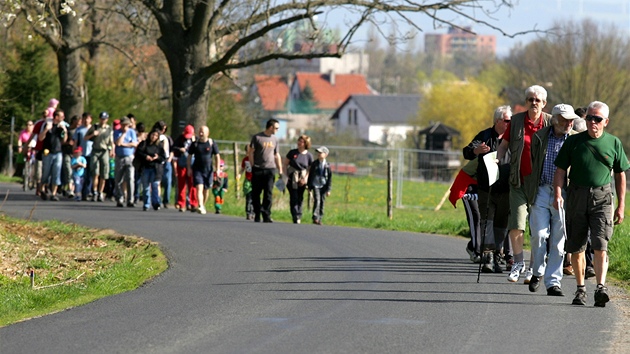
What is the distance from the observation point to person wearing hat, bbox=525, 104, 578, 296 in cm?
1201

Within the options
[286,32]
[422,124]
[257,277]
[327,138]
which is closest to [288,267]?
[257,277]

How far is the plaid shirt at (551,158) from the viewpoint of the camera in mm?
12211

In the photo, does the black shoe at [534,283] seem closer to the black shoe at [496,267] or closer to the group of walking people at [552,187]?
the group of walking people at [552,187]

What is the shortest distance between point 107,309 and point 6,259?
451cm

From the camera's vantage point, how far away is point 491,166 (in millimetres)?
13438

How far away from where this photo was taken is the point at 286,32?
2875cm

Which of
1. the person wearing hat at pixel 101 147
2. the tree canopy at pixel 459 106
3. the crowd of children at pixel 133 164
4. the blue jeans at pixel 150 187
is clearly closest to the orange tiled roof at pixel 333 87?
the tree canopy at pixel 459 106

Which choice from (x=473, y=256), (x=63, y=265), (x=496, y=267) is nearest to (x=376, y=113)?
(x=473, y=256)

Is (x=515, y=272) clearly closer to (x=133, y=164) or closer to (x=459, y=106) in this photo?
(x=133, y=164)

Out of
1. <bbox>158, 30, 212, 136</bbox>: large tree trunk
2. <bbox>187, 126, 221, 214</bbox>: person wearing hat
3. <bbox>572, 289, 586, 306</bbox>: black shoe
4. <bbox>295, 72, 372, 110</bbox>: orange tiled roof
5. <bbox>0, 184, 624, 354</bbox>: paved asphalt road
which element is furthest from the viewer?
<bbox>295, 72, 372, 110</bbox>: orange tiled roof

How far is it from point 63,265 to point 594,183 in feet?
22.1

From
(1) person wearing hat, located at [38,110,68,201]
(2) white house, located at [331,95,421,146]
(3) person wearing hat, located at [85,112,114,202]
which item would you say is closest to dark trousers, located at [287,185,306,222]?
(3) person wearing hat, located at [85,112,114,202]

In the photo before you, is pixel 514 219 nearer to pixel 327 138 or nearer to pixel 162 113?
pixel 162 113

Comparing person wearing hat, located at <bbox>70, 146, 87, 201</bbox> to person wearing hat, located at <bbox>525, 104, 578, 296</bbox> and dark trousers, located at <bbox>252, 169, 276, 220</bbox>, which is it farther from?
person wearing hat, located at <bbox>525, 104, 578, 296</bbox>
